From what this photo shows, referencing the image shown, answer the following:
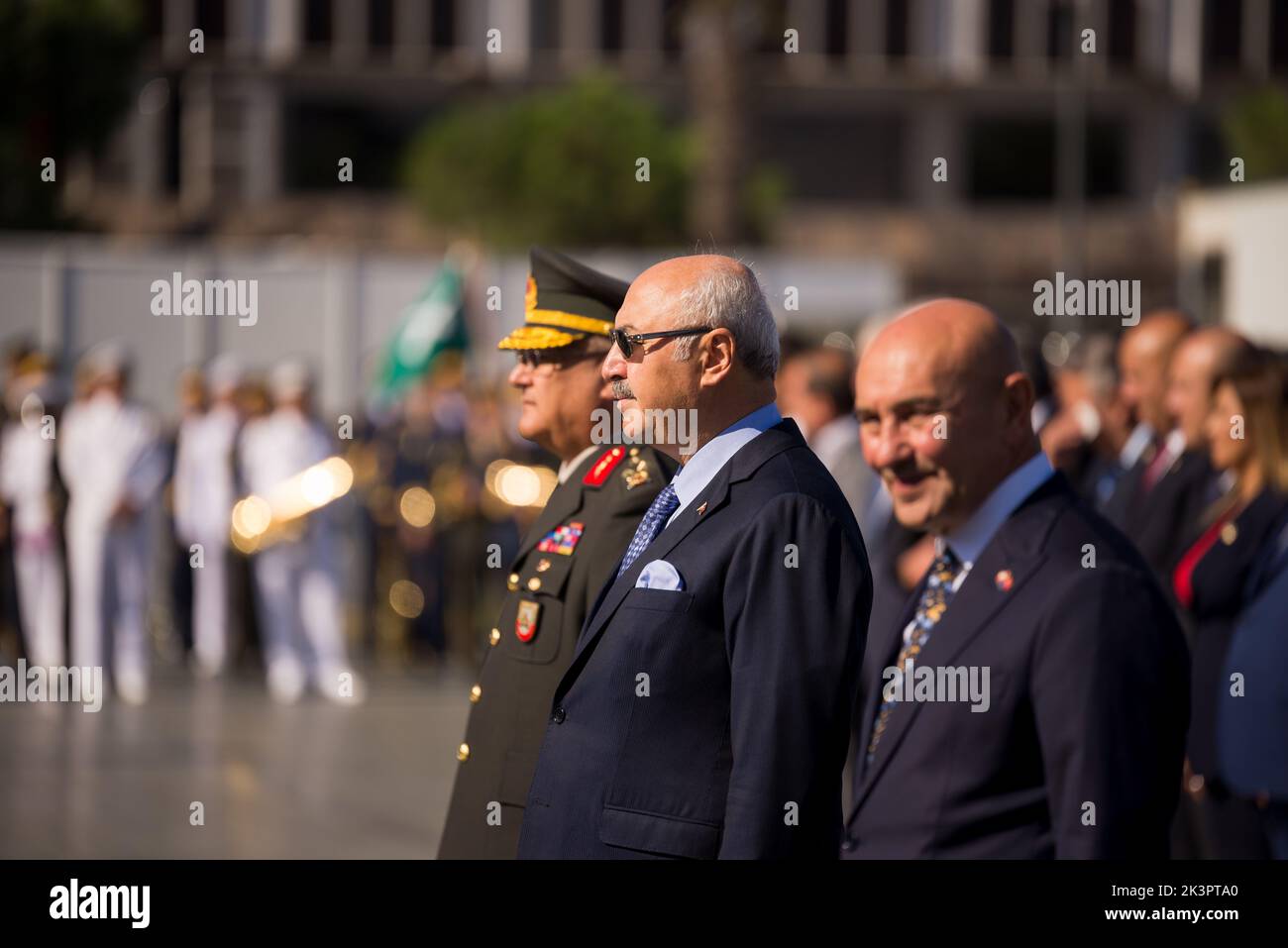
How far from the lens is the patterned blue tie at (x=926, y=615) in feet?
12.9

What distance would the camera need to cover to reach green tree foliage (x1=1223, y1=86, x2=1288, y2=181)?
4100 cm

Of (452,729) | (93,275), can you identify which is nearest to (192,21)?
(93,275)

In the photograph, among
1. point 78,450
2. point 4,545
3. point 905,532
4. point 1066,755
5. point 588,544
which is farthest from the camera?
point 4,545

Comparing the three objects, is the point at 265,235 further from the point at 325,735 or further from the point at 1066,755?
the point at 1066,755

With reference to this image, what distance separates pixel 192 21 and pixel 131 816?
45.8 metres

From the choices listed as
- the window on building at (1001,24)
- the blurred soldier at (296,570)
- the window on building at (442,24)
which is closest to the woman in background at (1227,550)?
the blurred soldier at (296,570)

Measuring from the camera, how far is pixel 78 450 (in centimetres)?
1356

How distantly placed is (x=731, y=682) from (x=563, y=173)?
4179cm

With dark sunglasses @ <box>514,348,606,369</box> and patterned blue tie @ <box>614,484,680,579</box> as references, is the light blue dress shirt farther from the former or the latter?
dark sunglasses @ <box>514,348,606,369</box>

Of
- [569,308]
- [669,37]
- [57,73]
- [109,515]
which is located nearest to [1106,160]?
[669,37]

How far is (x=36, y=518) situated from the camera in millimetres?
13758

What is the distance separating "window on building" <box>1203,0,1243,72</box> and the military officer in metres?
53.2

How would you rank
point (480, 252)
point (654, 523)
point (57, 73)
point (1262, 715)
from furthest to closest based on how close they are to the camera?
point (480, 252)
point (57, 73)
point (1262, 715)
point (654, 523)

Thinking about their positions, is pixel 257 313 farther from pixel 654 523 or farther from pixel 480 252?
pixel 480 252
